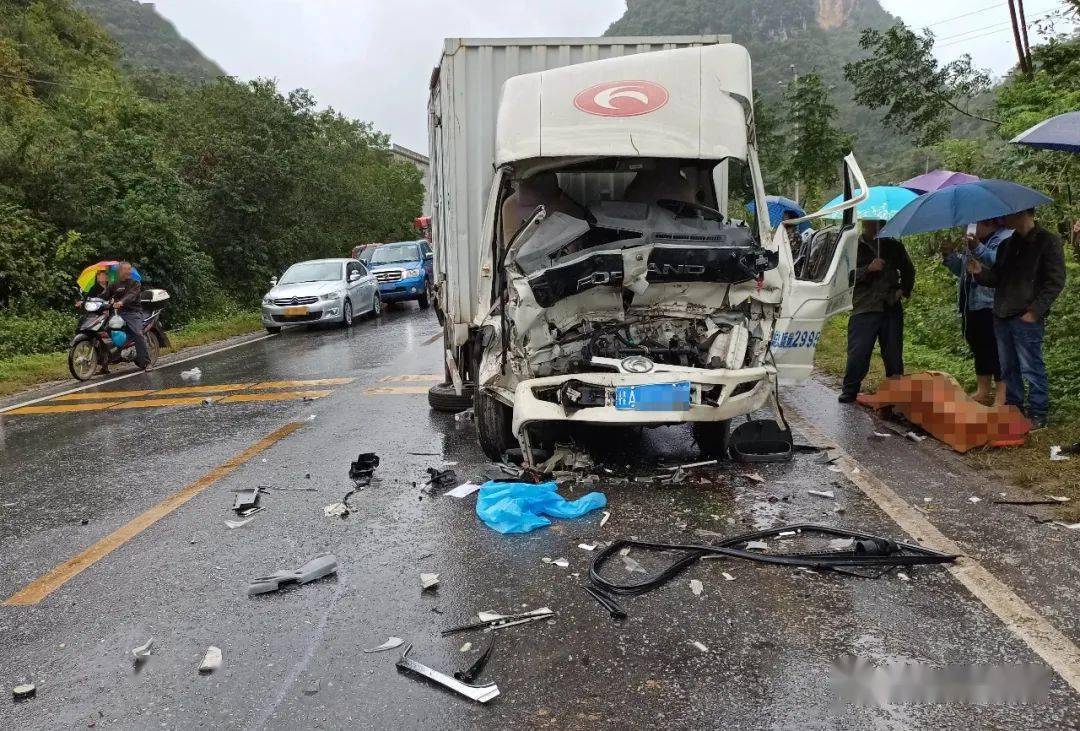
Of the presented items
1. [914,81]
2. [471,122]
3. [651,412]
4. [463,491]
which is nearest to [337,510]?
[463,491]

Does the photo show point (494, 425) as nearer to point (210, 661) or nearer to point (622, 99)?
point (622, 99)

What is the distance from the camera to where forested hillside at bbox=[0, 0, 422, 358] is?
16469 mm

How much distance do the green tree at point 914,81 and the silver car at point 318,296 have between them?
1351 centimetres

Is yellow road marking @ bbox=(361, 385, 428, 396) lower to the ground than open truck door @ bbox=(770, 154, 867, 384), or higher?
lower

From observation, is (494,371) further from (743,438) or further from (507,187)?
(743,438)

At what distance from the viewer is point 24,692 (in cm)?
315

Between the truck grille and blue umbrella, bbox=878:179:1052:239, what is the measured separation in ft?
44.4

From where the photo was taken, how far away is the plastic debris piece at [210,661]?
3.28 meters

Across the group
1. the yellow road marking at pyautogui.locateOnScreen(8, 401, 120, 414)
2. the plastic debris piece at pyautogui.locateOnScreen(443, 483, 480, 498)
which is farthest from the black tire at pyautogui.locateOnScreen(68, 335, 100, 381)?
the plastic debris piece at pyautogui.locateOnScreen(443, 483, 480, 498)

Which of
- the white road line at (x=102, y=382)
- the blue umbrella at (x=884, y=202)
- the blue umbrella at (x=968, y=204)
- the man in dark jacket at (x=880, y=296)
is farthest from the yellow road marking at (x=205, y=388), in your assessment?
the blue umbrella at (x=968, y=204)

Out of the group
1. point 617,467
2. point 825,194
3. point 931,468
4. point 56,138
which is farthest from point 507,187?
point 825,194

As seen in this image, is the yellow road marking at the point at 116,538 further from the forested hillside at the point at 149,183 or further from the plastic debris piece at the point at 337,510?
the forested hillside at the point at 149,183

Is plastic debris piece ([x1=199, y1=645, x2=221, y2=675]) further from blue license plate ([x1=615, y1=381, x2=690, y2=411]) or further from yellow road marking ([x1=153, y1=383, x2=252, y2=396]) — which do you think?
yellow road marking ([x1=153, y1=383, x2=252, y2=396])

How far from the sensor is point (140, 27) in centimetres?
6184
